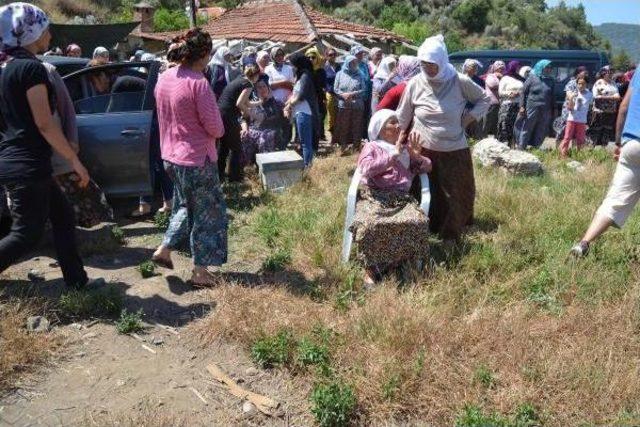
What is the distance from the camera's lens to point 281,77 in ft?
28.1

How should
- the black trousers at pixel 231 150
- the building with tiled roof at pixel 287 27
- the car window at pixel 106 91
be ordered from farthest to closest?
the building with tiled roof at pixel 287 27 < the black trousers at pixel 231 150 < the car window at pixel 106 91

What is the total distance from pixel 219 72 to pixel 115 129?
352 cm

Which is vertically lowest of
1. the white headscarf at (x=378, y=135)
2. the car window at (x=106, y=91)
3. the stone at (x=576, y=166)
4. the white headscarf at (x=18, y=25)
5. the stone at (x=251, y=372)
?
the stone at (x=576, y=166)

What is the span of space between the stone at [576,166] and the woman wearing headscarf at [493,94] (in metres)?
2.35

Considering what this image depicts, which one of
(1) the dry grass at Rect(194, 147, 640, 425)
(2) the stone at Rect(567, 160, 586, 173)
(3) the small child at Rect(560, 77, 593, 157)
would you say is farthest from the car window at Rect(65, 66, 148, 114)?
(3) the small child at Rect(560, 77, 593, 157)

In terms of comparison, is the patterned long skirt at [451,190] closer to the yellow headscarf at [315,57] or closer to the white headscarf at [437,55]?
the white headscarf at [437,55]

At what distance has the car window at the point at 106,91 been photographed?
558cm

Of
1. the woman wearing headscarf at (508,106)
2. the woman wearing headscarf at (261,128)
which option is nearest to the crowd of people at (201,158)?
the woman wearing headscarf at (261,128)

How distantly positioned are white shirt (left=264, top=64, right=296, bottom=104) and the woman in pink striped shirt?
4.52 metres

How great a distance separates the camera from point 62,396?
2.96m

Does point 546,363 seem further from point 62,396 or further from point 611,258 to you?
point 62,396

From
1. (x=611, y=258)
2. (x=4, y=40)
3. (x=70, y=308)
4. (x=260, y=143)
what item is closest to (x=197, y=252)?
(x=70, y=308)

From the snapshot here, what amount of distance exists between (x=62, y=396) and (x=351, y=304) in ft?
5.89

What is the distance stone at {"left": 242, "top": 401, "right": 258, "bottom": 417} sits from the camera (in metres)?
2.87
